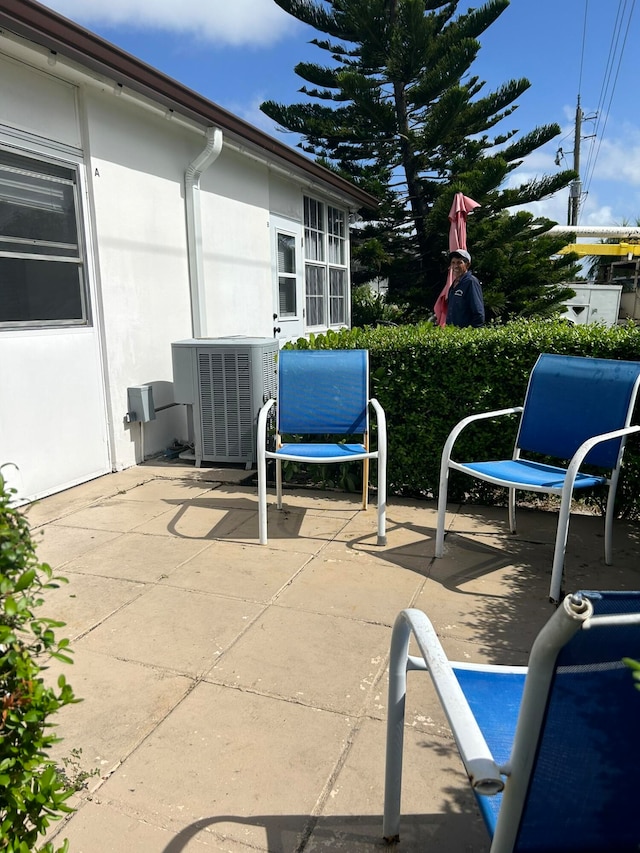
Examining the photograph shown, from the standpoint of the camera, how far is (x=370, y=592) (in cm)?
291

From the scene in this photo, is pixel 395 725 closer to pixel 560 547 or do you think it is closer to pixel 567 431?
pixel 560 547

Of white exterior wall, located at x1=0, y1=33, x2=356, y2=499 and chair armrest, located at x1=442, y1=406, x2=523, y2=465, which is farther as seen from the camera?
white exterior wall, located at x1=0, y1=33, x2=356, y2=499

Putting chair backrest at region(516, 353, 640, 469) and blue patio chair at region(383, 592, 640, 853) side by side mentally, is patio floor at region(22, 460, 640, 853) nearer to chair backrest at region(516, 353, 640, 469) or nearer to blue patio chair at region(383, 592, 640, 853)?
chair backrest at region(516, 353, 640, 469)

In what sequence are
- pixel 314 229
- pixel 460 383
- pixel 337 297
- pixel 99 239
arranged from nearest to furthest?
pixel 460 383 < pixel 99 239 < pixel 314 229 < pixel 337 297

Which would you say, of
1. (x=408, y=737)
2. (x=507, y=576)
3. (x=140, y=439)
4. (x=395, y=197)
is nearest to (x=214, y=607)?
(x=408, y=737)

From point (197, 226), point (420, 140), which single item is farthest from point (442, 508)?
point (420, 140)

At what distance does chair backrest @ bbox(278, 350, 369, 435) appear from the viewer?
12.9 ft

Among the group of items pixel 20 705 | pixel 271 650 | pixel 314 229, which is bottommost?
pixel 271 650

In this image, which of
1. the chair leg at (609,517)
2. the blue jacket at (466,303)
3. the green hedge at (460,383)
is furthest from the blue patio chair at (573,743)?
the blue jacket at (466,303)

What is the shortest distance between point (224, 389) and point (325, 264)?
534 cm

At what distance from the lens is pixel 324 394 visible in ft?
12.9

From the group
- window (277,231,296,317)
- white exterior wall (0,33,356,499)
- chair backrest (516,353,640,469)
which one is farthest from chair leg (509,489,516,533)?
window (277,231,296,317)

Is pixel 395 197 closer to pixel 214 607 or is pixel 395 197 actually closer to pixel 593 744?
pixel 214 607

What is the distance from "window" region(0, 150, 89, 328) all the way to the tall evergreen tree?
7.93 m
